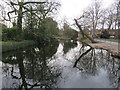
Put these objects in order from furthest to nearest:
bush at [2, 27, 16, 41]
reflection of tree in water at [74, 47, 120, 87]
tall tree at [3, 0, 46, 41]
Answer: tall tree at [3, 0, 46, 41], bush at [2, 27, 16, 41], reflection of tree in water at [74, 47, 120, 87]

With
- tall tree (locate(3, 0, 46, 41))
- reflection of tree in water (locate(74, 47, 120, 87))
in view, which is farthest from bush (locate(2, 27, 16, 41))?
reflection of tree in water (locate(74, 47, 120, 87))

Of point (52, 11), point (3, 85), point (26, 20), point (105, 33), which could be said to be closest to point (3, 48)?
point (3, 85)

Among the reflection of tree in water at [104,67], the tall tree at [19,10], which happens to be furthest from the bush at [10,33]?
the reflection of tree in water at [104,67]

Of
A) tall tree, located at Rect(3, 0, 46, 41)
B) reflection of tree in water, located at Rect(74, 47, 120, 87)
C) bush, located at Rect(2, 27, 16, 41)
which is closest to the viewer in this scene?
reflection of tree in water, located at Rect(74, 47, 120, 87)

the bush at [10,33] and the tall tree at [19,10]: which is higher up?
the tall tree at [19,10]

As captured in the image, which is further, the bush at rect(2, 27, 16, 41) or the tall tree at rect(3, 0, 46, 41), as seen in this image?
the tall tree at rect(3, 0, 46, 41)

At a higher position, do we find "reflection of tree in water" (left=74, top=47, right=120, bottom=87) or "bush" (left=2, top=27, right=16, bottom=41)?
"bush" (left=2, top=27, right=16, bottom=41)

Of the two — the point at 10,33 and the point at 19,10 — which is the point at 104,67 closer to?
the point at 10,33

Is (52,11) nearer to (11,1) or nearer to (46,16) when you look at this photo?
(46,16)

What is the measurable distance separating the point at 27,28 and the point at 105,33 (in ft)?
76.6

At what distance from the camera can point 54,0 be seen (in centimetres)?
2188

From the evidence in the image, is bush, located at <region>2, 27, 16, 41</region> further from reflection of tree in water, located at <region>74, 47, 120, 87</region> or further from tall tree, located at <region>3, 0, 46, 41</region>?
reflection of tree in water, located at <region>74, 47, 120, 87</region>

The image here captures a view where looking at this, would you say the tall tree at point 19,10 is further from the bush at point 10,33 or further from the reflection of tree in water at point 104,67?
the reflection of tree in water at point 104,67

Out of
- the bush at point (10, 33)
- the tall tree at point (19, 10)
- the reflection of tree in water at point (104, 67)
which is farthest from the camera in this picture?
the tall tree at point (19, 10)
